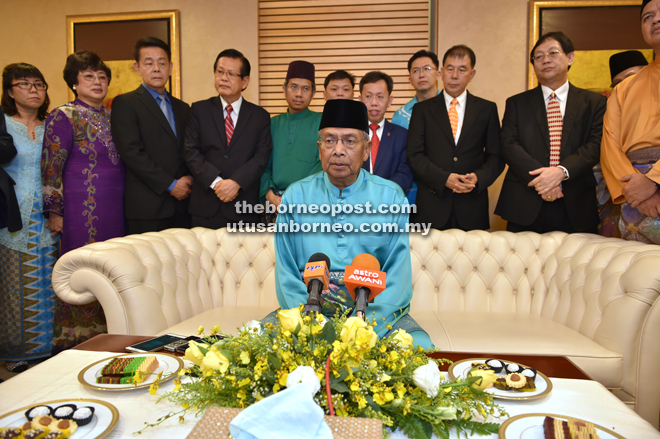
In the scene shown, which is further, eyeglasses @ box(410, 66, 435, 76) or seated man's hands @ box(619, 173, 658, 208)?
eyeglasses @ box(410, 66, 435, 76)

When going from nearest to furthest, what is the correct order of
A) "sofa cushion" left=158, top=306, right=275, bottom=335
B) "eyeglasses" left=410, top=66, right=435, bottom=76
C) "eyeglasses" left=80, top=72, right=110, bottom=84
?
"sofa cushion" left=158, top=306, right=275, bottom=335 < "eyeglasses" left=80, top=72, right=110, bottom=84 < "eyeglasses" left=410, top=66, right=435, bottom=76

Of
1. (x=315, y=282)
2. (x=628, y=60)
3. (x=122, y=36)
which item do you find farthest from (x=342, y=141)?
(x=122, y=36)

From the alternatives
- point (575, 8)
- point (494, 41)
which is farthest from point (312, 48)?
point (575, 8)

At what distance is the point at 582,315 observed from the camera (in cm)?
250

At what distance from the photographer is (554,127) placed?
10.6 feet

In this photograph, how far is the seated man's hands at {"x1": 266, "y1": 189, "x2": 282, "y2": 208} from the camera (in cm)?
350

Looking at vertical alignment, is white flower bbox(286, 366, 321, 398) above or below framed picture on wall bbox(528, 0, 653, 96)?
below

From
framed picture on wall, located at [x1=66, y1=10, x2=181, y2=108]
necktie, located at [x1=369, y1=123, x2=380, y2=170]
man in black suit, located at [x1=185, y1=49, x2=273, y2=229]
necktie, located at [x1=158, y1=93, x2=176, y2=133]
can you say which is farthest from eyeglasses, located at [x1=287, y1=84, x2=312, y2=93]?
framed picture on wall, located at [x1=66, y1=10, x2=181, y2=108]

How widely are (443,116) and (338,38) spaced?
234cm

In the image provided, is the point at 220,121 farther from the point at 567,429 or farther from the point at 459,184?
the point at 567,429

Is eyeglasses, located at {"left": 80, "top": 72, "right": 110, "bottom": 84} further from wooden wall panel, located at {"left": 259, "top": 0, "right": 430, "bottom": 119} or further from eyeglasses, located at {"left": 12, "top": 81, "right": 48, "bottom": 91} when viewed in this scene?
wooden wall panel, located at {"left": 259, "top": 0, "right": 430, "bottom": 119}

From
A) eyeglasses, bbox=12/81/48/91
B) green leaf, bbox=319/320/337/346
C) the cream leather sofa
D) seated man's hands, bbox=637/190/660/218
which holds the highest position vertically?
eyeglasses, bbox=12/81/48/91

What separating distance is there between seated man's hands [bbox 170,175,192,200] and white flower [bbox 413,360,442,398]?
111 inches

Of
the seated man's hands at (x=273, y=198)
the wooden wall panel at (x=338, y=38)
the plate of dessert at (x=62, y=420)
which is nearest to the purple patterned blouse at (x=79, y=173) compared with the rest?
the seated man's hands at (x=273, y=198)
